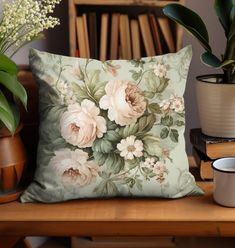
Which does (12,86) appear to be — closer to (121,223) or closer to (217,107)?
(121,223)

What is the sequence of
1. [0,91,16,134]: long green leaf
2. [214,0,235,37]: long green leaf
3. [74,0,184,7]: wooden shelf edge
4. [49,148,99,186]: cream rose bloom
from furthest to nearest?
[74,0,184,7]: wooden shelf edge < [214,0,235,37]: long green leaf < [49,148,99,186]: cream rose bloom < [0,91,16,134]: long green leaf

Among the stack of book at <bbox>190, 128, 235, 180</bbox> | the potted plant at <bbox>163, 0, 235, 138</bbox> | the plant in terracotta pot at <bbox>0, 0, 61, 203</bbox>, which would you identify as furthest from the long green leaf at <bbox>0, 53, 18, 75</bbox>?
the stack of book at <bbox>190, 128, 235, 180</bbox>

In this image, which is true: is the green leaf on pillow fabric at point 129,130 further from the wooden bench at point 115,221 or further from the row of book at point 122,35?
the row of book at point 122,35

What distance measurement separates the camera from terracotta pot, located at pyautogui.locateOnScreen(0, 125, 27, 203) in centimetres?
109

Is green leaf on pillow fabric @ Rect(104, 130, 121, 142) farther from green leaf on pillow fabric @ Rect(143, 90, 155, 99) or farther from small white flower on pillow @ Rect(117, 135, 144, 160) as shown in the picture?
green leaf on pillow fabric @ Rect(143, 90, 155, 99)

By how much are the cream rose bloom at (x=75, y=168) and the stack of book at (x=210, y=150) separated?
32cm

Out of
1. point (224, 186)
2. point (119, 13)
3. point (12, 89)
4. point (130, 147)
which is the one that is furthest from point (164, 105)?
point (119, 13)

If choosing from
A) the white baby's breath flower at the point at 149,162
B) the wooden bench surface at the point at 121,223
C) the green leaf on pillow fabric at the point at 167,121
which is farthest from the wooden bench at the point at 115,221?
the green leaf on pillow fabric at the point at 167,121

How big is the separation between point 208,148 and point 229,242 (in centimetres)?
59

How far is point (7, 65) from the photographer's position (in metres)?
1.03

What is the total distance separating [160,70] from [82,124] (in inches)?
9.8

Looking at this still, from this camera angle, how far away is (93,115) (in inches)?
44.4

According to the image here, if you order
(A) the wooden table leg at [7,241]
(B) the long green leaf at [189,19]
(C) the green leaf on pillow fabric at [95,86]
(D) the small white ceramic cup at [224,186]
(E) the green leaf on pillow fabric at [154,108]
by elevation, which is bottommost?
(A) the wooden table leg at [7,241]

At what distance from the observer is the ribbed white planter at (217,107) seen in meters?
1.20
